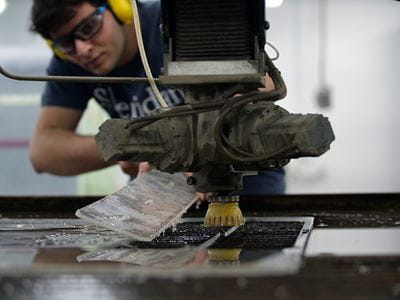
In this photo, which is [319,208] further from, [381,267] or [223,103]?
[381,267]

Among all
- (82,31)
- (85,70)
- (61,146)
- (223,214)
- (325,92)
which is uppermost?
(82,31)

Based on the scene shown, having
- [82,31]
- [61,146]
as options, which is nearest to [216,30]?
[82,31]

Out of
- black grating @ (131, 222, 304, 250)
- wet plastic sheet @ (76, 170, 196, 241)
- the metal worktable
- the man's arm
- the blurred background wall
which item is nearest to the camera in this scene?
the metal worktable

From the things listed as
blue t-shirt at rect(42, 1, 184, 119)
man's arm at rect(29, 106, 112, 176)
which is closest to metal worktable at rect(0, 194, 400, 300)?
blue t-shirt at rect(42, 1, 184, 119)

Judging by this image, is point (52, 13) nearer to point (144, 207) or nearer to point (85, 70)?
point (85, 70)

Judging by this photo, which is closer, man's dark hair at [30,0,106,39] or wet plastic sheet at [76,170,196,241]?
wet plastic sheet at [76,170,196,241]

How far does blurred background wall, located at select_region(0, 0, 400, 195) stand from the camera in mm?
4035

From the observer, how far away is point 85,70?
2.00 meters

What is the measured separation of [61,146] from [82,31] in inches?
14.8

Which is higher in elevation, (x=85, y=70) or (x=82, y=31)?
(x=82, y=31)

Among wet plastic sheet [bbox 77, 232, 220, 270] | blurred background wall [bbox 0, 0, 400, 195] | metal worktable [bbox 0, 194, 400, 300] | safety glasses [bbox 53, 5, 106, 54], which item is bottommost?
blurred background wall [bbox 0, 0, 400, 195]

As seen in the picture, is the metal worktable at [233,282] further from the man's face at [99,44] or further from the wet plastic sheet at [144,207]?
the man's face at [99,44]

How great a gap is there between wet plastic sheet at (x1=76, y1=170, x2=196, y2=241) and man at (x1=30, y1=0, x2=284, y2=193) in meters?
0.43

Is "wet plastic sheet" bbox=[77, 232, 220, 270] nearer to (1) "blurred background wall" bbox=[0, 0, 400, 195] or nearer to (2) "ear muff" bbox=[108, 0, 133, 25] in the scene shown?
(2) "ear muff" bbox=[108, 0, 133, 25]
